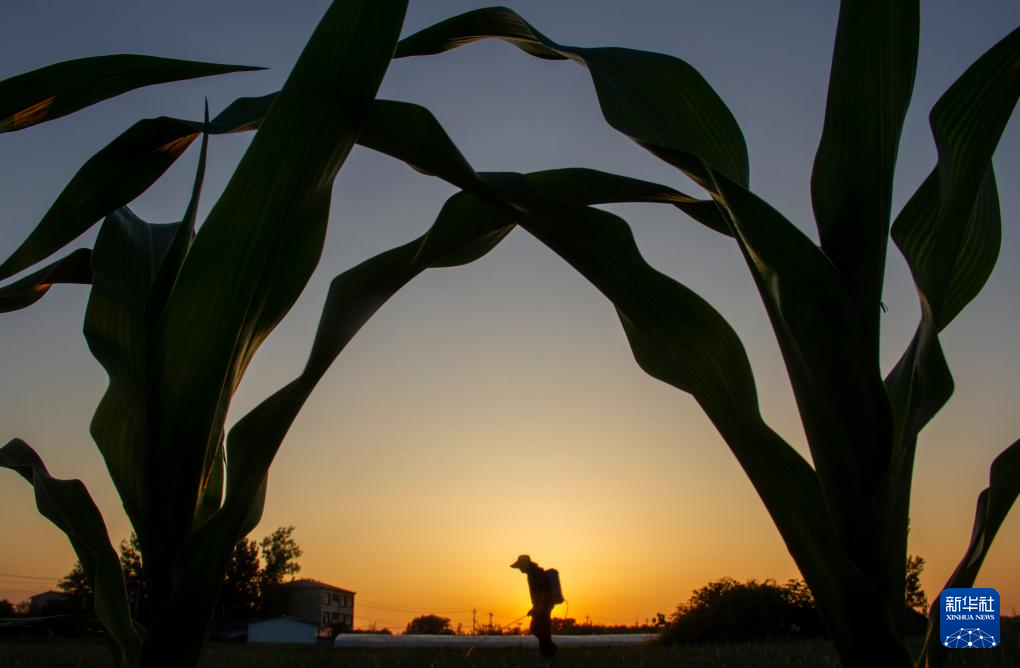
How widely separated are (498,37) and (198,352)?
0.58m

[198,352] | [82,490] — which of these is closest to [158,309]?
[198,352]

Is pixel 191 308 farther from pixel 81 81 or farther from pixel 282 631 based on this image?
pixel 282 631

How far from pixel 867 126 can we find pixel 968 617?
617 mm

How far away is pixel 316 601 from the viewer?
50219 millimetres

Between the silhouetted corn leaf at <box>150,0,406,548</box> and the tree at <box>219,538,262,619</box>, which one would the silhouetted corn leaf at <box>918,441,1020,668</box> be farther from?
the tree at <box>219,538,262,619</box>

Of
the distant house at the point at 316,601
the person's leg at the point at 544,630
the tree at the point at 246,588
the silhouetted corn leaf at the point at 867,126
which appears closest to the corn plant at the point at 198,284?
the silhouetted corn leaf at the point at 867,126

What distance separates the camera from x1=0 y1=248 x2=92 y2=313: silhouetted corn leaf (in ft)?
3.50

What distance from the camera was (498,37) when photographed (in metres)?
0.98

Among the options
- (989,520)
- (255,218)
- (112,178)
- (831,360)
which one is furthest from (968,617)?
(112,178)

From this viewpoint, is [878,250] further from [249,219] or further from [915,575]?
[915,575]

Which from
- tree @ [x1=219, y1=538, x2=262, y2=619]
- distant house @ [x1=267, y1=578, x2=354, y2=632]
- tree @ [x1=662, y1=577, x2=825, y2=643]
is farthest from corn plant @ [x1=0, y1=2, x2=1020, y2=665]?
distant house @ [x1=267, y1=578, x2=354, y2=632]

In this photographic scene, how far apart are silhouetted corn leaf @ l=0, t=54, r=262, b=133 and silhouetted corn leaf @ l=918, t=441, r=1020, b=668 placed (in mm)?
1042

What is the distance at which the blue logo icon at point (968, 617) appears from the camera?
75cm

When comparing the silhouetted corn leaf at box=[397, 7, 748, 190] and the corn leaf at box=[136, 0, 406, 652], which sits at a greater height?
the silhouetted corn leaf at box=[397, 7, 748, 190]
